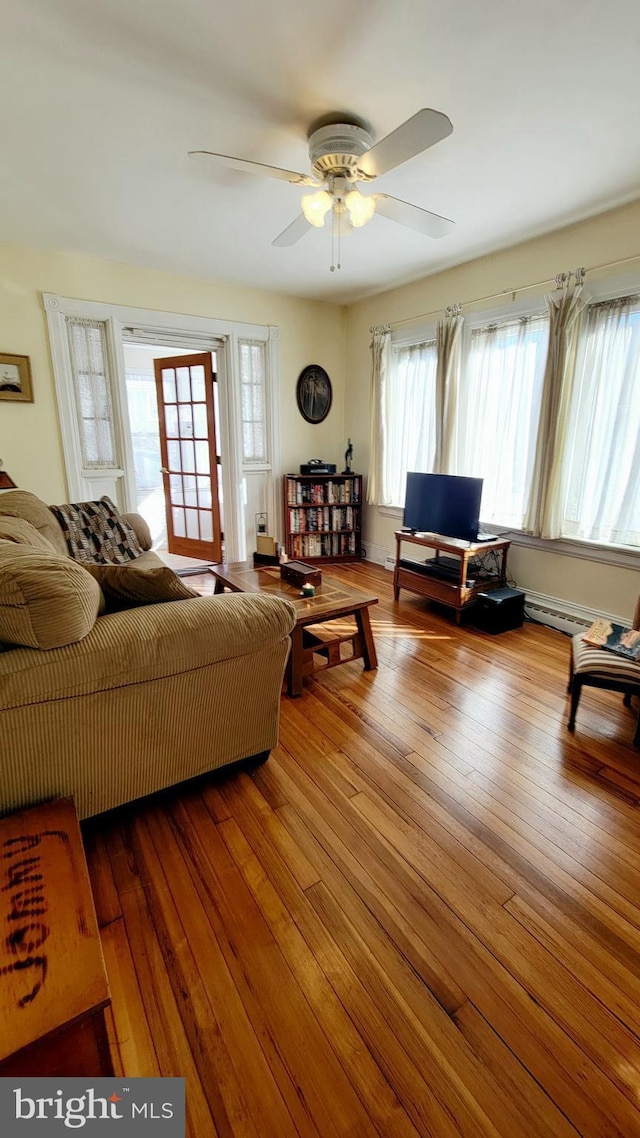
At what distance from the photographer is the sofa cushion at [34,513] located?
2760mm

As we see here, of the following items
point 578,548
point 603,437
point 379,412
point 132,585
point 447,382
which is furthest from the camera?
point 379,412

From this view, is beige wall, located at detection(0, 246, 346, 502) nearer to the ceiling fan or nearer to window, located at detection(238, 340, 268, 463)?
window, located at detection(238, 340, 268, 463)

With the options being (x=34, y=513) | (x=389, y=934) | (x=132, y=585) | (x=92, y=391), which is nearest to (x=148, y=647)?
(x=132, y=585)

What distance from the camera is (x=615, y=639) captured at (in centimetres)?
225

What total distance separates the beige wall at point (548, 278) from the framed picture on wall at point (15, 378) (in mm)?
3059

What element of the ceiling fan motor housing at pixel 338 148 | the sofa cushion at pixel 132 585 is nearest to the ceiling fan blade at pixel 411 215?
the ceiling fan motor housing at pixel 338 148

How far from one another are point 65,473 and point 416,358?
3113 millimetres

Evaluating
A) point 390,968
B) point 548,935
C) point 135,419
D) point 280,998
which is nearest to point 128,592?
point 280,998

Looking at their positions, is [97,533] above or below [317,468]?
below

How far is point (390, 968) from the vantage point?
1.21 m

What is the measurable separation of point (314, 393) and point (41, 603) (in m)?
4.29

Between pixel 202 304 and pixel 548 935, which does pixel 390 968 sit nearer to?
pixel 548 935

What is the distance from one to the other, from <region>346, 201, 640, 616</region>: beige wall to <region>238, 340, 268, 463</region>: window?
1.17 metres

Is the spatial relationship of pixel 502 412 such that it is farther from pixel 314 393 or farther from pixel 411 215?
pixel 314 393
